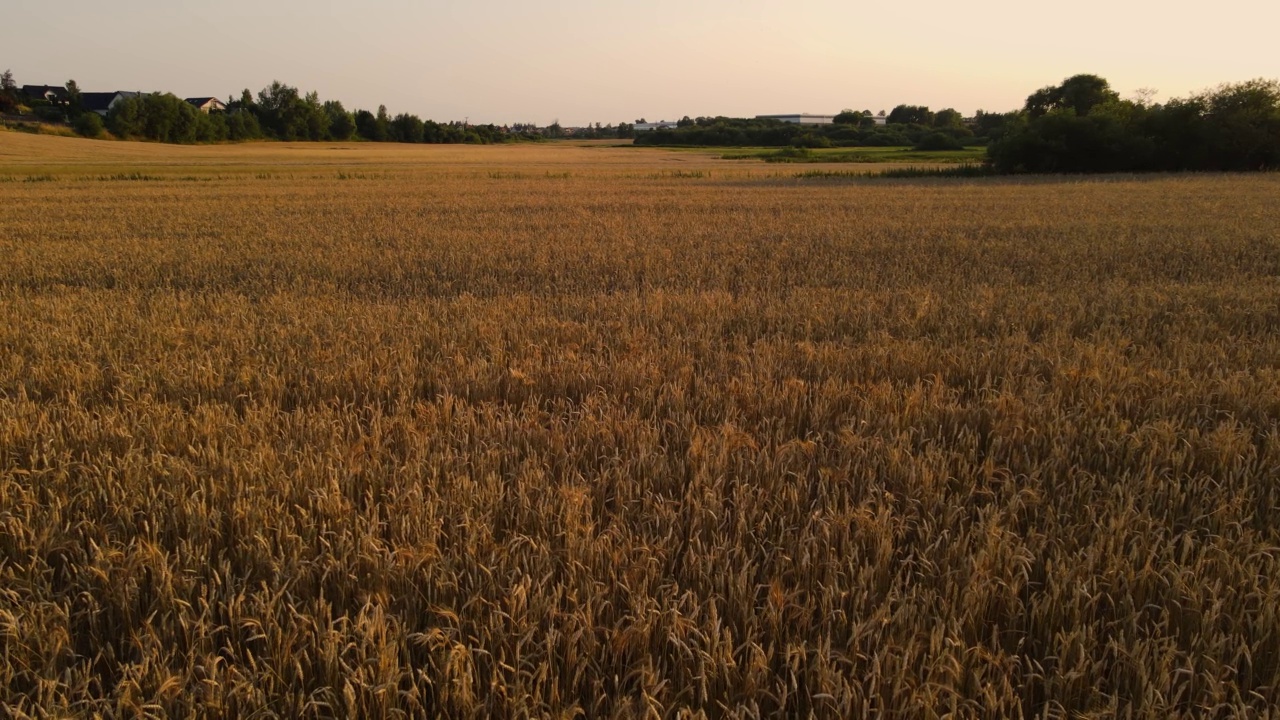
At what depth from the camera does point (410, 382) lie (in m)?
4.75

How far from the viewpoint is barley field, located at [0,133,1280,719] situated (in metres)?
2.00

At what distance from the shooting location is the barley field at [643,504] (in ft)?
6.55

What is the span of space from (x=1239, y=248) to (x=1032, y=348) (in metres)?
9.11

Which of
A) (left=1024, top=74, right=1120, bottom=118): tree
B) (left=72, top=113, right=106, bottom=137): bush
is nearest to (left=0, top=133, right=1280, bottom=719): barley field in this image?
(left=1024, top=74, right=1120, bottom=118): tree

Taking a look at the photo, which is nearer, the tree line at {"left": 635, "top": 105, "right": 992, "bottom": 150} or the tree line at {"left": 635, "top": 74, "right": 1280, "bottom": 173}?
the tree line at {"left": 635, "top": 74, "right": 1280, "bottom": 173}

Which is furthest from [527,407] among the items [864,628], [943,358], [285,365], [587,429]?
[943,358]

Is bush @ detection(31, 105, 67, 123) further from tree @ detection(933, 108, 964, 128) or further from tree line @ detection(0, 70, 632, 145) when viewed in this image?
tree @ detection(933, 108, 964, 128)

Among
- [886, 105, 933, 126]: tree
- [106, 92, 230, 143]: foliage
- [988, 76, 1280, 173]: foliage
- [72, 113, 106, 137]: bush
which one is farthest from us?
[886, 105, 933, 126]: tree

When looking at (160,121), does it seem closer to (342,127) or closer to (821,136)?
(342,127)

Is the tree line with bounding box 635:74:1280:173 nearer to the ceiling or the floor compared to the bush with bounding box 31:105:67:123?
nearer to the floor

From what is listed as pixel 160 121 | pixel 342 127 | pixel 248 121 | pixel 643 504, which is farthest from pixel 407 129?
pixel 643 504

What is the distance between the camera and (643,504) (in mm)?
2967

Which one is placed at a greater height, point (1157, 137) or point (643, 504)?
point (1157, 137)

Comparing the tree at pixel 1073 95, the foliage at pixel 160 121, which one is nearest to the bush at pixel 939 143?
the tree at pixel 1073 95
